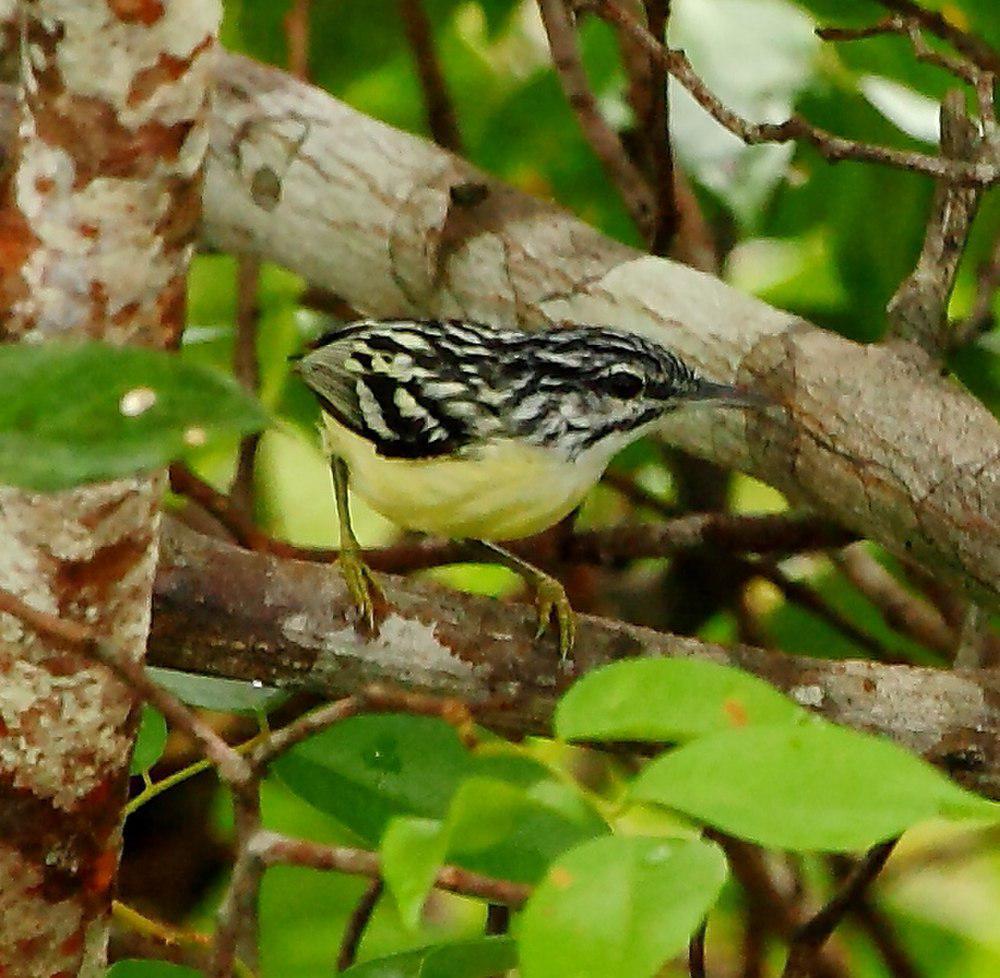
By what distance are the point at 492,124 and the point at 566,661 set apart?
149cm

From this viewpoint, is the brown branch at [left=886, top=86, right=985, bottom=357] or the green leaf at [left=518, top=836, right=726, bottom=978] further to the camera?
the brown branch at [left=886, top=86, right=985, bottom=357]

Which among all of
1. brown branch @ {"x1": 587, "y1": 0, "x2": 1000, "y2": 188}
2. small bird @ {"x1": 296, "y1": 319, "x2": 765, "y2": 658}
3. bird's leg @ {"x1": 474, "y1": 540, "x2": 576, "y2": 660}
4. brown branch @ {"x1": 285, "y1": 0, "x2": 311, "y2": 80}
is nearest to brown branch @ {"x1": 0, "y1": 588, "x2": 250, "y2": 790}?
bird's leg @ {"x1": 474, "y1": 540, "x2": 576, "y2": 660}

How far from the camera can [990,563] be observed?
2031mm

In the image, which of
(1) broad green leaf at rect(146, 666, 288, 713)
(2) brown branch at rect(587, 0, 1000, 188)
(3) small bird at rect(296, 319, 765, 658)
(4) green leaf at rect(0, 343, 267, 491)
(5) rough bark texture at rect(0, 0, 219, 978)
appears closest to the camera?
(4) green leaf at rect(0, 343, 267, 491)

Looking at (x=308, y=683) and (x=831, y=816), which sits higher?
(x=831, y=816)

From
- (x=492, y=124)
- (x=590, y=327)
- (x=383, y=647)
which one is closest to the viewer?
(x=383, y=647)

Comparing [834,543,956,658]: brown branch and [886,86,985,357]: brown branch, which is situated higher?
[886,86,985,357]: brown branch

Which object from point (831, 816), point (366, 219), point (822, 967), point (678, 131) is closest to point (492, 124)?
point (678, 131)

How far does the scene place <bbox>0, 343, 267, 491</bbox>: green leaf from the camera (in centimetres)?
95

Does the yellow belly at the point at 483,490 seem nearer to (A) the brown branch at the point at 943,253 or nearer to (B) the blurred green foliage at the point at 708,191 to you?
(B) the blurred green foliage at the point at 708,191

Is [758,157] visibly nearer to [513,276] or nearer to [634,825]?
[513,276]

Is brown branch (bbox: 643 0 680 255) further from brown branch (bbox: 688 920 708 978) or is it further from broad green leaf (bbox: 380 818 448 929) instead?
broad green leaf (bbox: 380 818 448 929)

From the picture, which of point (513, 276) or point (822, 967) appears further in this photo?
point (822, 967)

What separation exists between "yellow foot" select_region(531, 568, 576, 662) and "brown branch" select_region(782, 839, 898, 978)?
467 mm
